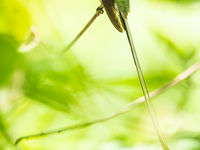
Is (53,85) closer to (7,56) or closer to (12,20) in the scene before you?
(7,56)

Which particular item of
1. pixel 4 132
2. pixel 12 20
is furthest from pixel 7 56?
pixel 4 132

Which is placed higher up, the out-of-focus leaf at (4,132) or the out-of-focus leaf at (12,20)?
the out-of-focus leaf at (12,20)

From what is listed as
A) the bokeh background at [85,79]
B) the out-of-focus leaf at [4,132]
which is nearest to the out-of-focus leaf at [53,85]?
the bokeh background at [85,79]

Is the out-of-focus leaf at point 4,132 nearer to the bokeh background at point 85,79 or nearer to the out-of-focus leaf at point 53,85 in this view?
the bokeh background at point 85,79

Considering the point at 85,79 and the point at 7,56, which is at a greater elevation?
the point at 7,56

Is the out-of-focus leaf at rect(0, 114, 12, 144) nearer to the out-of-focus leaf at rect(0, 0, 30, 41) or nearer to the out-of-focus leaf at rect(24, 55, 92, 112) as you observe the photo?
the out-of-focus leaf at rect(24, 55, 92, 112)

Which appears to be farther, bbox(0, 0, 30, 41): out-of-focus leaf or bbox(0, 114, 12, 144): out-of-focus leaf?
bbox(0, 0, 30, 41): out-of-focus leaf

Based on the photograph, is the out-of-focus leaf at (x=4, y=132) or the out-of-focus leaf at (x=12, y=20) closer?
the out-of-focus leaf at (x=4, y=132)

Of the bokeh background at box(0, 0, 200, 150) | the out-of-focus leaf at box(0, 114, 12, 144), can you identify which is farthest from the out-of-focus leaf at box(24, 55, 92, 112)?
the out-of-focus leaf at box(0, 114, 12, 144)
